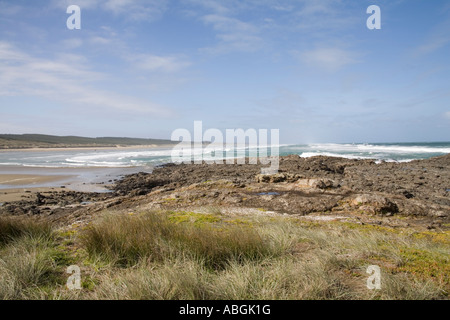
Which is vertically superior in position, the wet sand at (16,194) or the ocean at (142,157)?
the ocean at (142,157)

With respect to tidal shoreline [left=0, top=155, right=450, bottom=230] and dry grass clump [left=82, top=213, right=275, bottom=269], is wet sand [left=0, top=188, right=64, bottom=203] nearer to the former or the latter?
tidal shoreline [left=0, top=155, right=450, bottom=230]

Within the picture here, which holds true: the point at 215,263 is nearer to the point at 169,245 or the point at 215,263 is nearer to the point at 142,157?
the point at 169,245

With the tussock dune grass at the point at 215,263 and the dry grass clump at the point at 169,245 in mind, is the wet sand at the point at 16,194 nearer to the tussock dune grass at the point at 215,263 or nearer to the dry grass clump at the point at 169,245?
the tussock dune grass at the point at 215,263

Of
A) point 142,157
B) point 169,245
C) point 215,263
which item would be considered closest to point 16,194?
point 169,245

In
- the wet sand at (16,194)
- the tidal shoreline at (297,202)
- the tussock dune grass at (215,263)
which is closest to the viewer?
the tussock dune grass at (215,263)

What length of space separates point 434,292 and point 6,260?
20.6ft

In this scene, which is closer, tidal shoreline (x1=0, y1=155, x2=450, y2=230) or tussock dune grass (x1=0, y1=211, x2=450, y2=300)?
tussock dune grass (x1=0, y1=211, x2=450, y2=300)

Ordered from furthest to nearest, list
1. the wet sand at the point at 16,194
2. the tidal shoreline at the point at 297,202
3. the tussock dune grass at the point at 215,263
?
1. the wet sand at the point at 16,194
2. the tidal shoreline at the point at 297,202
3. the tussock dune grass at the point at 215,263

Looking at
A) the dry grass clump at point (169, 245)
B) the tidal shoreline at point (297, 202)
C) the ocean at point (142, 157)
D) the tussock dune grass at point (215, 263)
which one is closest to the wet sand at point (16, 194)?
the tidal shoreline at point (297, 202)

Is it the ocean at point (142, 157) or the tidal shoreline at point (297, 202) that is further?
the ocean at point (142, 157)

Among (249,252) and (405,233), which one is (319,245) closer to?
(249,252)

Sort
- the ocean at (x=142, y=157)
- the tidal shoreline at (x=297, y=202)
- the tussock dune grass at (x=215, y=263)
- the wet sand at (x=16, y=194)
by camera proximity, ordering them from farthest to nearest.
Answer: the ocean at (x=142, y=157)
the wet sand at (x=16, y=194)
the tidal shoreline at (x=297, y=202)
the tussock dune grass at (x=215, y=263)

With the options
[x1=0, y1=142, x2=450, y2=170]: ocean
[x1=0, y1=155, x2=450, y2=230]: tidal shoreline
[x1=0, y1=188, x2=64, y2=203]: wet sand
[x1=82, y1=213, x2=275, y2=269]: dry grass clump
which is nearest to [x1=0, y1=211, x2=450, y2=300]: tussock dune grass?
[x1=82, y1=213, x2=275, y2=269]: dry grass clump

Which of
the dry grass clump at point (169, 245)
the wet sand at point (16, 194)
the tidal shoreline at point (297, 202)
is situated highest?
the dry grass clump at point (169, 245)
